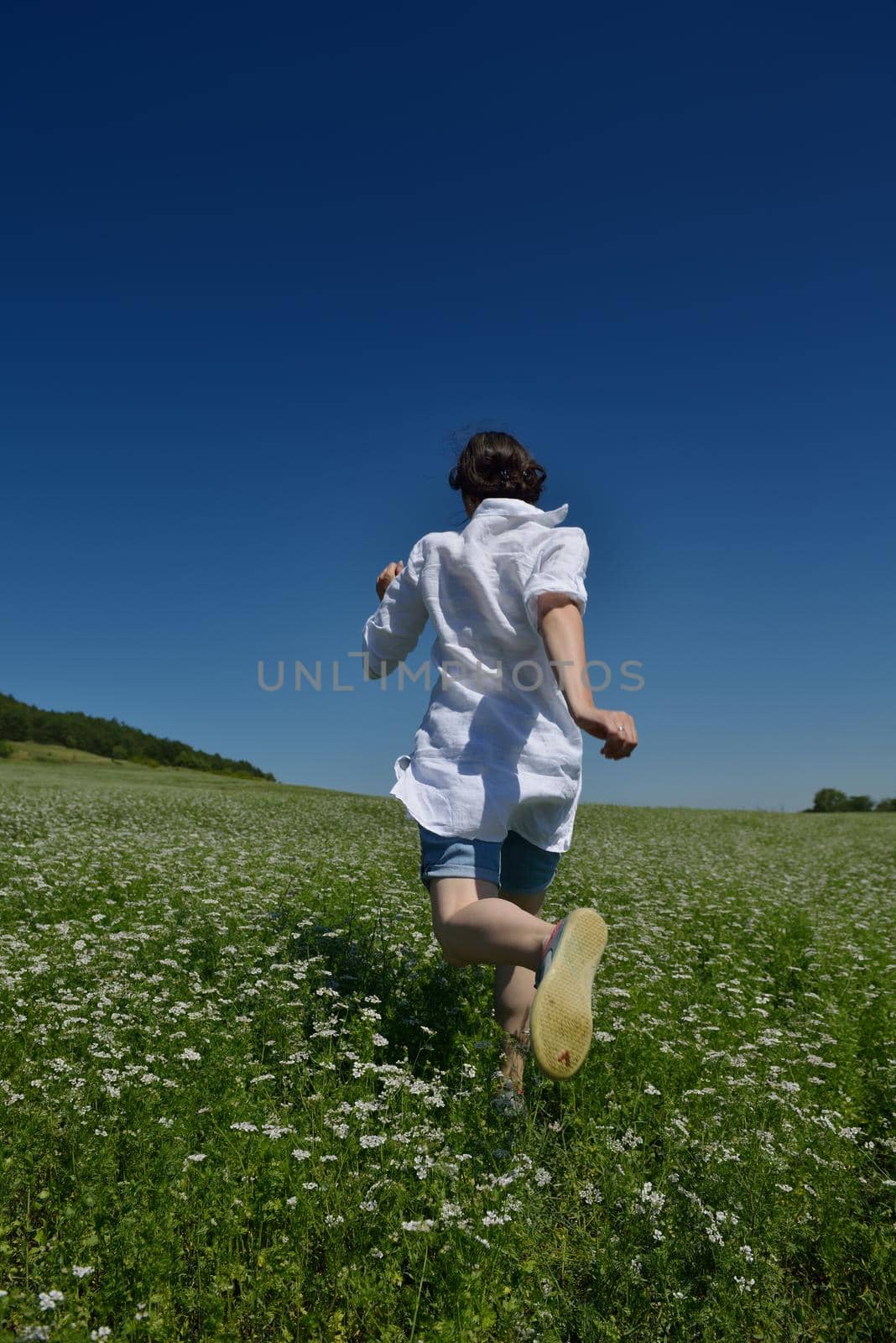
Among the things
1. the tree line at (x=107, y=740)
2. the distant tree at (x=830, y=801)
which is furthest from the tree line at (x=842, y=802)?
the tree line at (x=107, y=740)

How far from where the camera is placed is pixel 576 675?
11.7 feet

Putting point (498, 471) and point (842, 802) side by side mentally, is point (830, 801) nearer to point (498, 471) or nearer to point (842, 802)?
point (842, 802)

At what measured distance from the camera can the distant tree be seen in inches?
2104

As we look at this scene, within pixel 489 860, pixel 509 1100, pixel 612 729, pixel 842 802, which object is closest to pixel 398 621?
pixel 489 860

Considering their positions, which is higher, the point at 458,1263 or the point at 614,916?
the point at 614,916

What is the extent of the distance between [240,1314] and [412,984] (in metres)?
2.77

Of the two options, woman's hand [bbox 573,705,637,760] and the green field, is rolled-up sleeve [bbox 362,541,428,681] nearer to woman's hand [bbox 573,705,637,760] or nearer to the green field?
woman's hand [bbox 573,705,637,760]

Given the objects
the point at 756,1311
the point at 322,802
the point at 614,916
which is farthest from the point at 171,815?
the point at 756,1311

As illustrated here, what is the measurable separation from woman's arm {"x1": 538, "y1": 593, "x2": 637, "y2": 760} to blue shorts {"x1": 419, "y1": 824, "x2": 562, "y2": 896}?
2.30 feet

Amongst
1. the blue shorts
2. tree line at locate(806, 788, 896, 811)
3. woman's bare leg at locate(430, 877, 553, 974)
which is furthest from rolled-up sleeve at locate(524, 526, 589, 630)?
tree line at locate(806, 788, 896, 811)

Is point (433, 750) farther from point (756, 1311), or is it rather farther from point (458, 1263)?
point (756, 1311)

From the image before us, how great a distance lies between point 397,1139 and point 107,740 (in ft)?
212

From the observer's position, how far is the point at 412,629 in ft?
14.6

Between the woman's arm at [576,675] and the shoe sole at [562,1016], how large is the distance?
2.44ft
